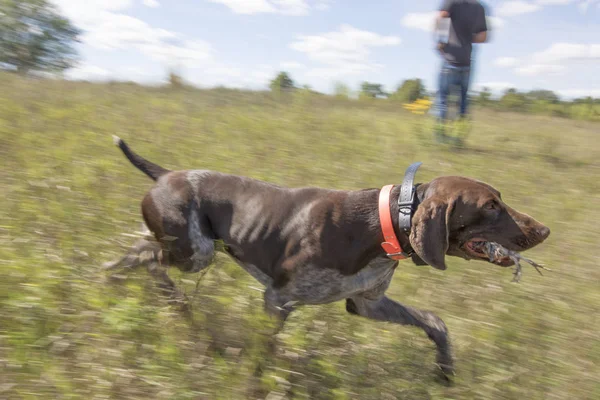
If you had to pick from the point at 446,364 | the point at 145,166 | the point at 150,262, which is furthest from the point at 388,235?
the point at 145,166

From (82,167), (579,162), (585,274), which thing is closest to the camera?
(585,274)

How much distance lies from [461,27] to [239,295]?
6370mm

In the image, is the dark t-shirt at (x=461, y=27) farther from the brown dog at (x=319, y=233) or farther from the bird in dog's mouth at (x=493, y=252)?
the bird in dog's mouth at (x=493, y=252)

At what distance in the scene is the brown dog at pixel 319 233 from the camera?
11.4ft

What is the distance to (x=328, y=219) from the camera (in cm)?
371

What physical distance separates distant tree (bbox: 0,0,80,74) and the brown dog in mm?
32991

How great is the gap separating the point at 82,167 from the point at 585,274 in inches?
204

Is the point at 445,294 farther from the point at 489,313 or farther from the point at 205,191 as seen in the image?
the point at 205,191

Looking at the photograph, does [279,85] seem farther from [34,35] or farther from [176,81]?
[34,35]

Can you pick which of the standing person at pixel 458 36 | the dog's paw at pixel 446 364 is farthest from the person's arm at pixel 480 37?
the dog's paw at pixel 446 364

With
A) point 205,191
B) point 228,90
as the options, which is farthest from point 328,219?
point 228,90

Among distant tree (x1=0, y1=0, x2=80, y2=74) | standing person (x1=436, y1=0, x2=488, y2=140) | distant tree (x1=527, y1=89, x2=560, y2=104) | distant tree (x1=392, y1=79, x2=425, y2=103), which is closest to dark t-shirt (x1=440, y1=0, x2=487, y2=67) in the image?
standing person (x1=436, y1=0, x2=488, y2=140)

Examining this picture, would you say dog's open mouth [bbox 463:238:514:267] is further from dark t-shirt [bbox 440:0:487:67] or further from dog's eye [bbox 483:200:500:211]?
dark t-shirt [bbox 440:0:487:67]

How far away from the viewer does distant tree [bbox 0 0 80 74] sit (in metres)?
34.7
